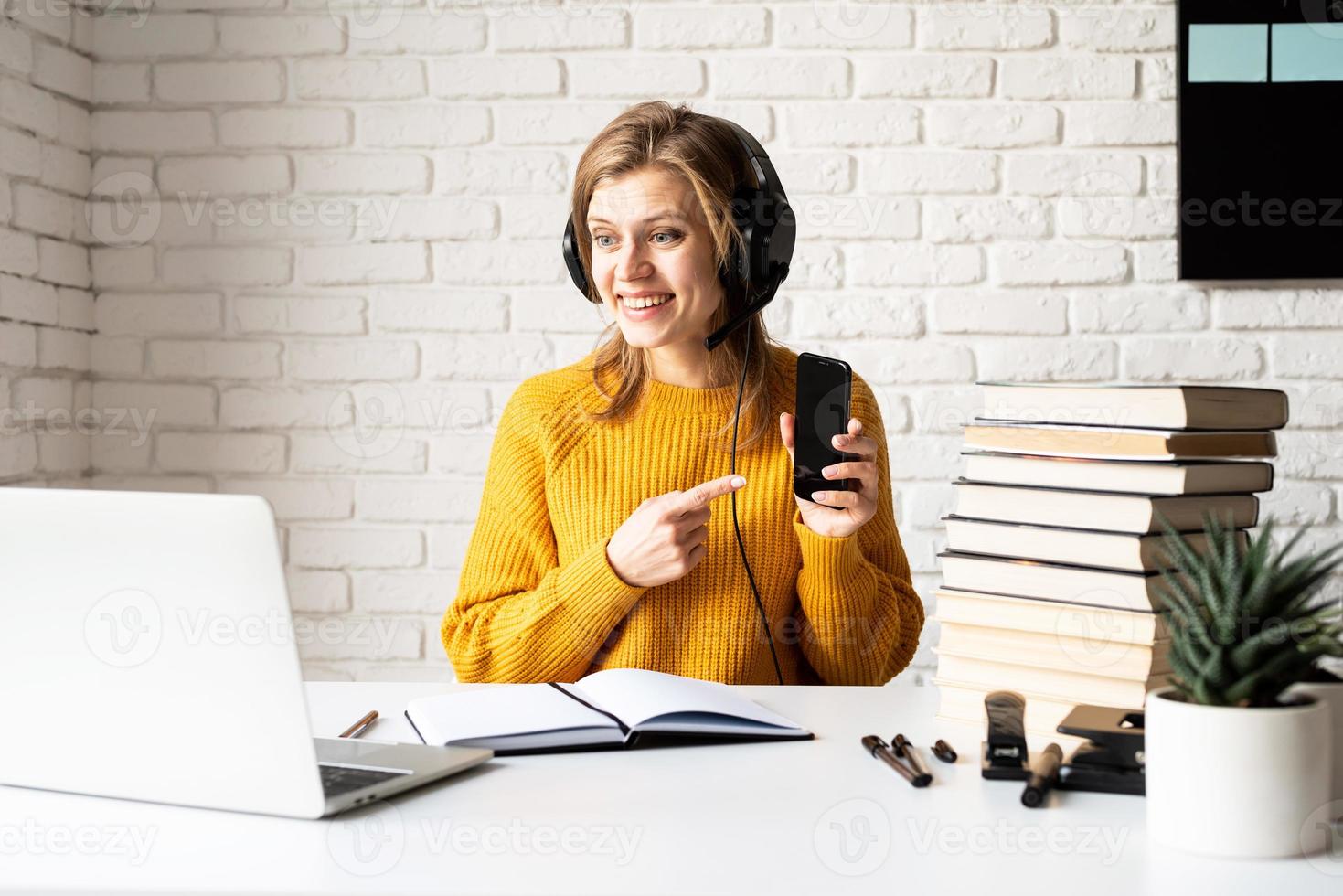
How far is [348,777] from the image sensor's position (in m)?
0.76

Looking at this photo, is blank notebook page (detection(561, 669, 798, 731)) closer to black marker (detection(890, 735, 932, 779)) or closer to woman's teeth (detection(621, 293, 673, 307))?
black marker (detection(890, 735, 932, 779))

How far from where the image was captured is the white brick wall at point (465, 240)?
1.91m

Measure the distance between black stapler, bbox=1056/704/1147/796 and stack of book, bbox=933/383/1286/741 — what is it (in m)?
0.08

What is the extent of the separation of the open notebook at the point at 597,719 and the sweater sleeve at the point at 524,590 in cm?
34

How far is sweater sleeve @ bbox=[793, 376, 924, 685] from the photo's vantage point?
4.39 ft

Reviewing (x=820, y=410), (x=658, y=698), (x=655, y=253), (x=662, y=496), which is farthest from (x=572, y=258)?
(x=658, y=698)

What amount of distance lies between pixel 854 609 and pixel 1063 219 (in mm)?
904

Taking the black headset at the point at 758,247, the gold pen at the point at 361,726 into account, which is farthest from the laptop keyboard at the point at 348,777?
the black headset at the point at 758,247

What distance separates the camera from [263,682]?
0.67 m

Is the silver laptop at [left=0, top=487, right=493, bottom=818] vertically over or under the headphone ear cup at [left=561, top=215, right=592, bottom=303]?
under

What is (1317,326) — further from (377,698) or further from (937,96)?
(377,698)

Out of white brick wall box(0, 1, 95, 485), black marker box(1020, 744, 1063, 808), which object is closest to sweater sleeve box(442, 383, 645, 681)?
black marker box(1020, 744, 1063, 808)

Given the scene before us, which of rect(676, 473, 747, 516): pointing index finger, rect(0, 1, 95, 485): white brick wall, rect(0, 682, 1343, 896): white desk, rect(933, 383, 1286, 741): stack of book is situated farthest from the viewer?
rect(0, 1, 95, 485): white brick wall

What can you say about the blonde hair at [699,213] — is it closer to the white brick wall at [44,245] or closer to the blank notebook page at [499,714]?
the blank notebook page at [499,714]
